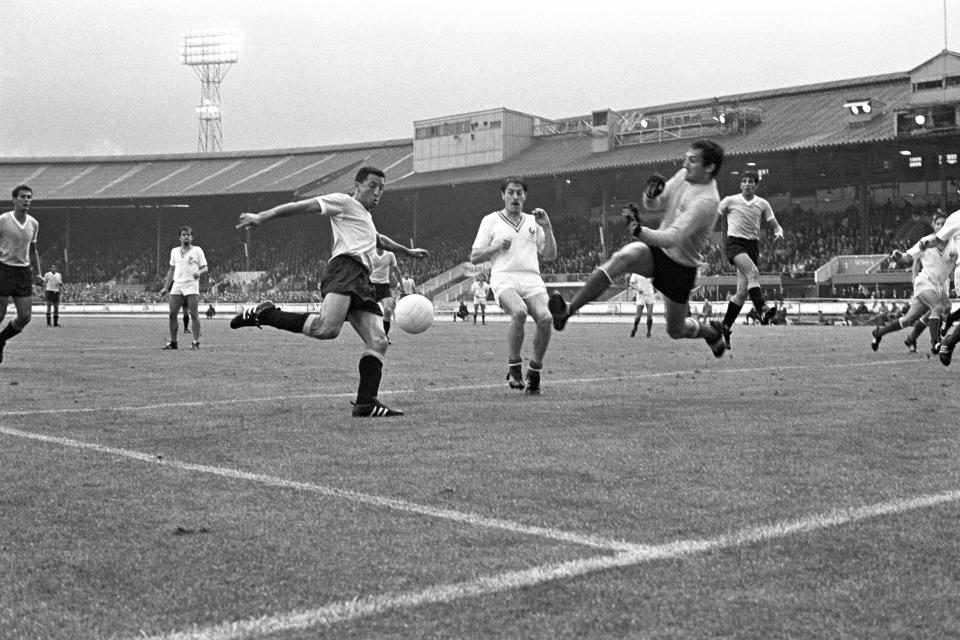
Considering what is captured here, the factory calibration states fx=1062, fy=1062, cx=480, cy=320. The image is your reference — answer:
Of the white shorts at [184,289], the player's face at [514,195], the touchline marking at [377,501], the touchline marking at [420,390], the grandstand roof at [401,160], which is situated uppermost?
the grandstand roof at [401,160]

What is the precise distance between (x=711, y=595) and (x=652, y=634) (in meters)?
0.39

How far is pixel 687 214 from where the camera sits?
8.73 meters

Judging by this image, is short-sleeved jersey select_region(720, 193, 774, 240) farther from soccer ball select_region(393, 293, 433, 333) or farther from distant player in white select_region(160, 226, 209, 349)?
distant player in white select_region(160, 226, 209, 349)

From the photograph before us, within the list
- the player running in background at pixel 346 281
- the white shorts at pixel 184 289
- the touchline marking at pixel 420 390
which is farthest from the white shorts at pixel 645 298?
the player running in background at pixel 346 281

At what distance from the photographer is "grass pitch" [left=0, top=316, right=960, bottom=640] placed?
3.00m

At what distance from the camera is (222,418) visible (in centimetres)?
765

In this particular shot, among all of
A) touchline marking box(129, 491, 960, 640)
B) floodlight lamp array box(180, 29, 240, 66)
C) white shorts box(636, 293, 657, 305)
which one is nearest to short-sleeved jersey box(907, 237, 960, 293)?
white shorts box(636, 293, 657, 305)

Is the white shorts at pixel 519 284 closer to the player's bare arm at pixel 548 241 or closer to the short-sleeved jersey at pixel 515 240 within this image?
the short-sleeved jersey at pixel 515 240

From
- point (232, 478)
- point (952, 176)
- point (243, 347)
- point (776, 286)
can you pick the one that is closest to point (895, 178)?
point (952, 176)

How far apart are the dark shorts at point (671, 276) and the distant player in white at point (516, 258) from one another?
1.42 meters

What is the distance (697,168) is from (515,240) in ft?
7.51

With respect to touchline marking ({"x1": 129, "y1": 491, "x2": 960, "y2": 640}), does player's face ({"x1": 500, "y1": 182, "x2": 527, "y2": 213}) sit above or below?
above

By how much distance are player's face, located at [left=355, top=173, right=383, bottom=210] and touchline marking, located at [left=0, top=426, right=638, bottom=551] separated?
304 cm

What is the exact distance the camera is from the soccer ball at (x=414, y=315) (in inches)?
358
